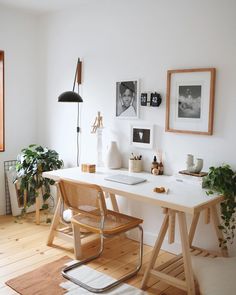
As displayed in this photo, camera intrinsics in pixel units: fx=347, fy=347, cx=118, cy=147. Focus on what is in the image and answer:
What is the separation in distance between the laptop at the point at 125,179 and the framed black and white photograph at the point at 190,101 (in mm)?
530

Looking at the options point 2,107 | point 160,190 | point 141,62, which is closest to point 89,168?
point 160,190

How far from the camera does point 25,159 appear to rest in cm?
360

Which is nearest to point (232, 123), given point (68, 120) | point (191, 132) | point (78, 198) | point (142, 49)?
point (191, 132)

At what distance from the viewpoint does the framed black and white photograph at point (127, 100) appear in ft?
10.5

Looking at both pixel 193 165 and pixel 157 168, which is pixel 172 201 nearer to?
pixel 193 165

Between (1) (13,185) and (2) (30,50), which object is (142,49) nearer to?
(2) (30,50)

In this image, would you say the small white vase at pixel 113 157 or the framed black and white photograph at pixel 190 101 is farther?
the small white vase at pixel 113 157

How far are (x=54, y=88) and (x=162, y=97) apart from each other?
149 centimetres

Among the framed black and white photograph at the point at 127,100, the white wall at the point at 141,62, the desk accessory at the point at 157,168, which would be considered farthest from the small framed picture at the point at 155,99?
the desk accessory at the point at 157,168

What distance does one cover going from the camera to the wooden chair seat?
2490 millimetres

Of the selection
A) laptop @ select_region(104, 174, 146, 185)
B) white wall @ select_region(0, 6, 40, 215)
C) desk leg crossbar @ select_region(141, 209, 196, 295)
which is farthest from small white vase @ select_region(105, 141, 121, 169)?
white wall @ select_region(0, 6, 40, 215)

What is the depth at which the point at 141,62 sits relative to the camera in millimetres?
3121

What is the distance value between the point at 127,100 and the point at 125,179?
2.79 ft

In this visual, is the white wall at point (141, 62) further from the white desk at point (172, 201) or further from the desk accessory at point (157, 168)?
the white desk at point (172, 201)
